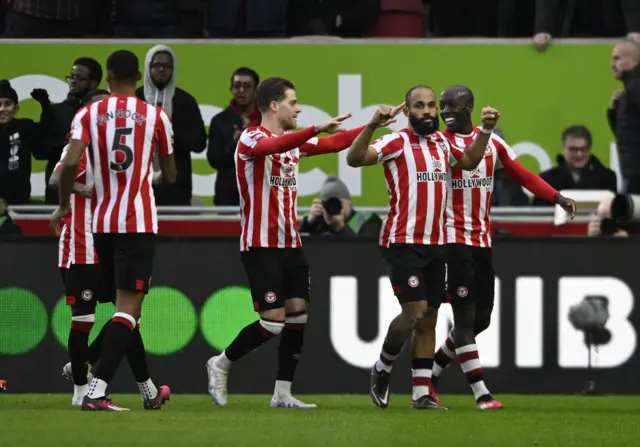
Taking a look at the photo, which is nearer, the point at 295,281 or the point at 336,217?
the point at 295,281

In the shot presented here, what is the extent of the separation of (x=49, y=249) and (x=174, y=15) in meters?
2.46

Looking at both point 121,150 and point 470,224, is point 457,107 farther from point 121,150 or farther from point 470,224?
point 121,150

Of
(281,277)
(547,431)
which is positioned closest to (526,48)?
(281,277)

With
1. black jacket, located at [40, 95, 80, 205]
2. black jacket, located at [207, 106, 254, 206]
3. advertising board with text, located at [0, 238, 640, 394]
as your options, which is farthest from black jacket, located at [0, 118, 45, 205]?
black jacket, located at [207, 106, 254, 206]

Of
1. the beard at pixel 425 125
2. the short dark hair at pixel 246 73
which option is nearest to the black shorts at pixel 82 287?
the beard at pixel 425 125

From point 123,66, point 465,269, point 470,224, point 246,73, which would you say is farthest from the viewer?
point 246,73

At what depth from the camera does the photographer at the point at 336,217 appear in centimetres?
1266

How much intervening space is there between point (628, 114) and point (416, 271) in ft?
9.63

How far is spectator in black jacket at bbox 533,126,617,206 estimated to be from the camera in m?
12.9

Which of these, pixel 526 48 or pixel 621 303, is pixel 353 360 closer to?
pixel 621 303

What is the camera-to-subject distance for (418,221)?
10.5 metres

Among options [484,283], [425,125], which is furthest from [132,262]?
[484,283]

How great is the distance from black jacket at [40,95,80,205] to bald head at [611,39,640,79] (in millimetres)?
4081

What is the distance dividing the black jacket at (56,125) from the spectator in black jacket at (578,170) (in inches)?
144
